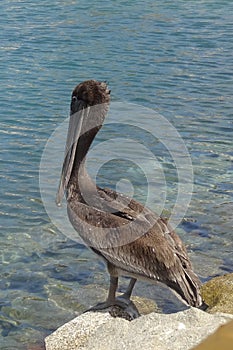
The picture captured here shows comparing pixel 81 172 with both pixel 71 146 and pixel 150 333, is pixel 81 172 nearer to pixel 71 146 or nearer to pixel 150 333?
pixel 71 146

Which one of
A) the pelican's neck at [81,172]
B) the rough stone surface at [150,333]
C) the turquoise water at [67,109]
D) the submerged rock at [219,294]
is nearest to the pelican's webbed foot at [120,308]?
the rough stone surface at [150,333]

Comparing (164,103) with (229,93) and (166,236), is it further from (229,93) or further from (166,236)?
(166,236)

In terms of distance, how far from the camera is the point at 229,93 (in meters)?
12.5

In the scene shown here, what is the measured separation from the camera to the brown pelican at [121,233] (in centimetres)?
488

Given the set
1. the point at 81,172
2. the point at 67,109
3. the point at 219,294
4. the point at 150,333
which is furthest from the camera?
the point at 67,109

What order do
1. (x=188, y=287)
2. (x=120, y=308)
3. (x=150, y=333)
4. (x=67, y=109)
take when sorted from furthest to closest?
(x=67, y=109) < (x=120, y=308) < (x=188, y=287) < (x=150, y=333)

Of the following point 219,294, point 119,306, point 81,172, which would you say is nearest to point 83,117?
point 81,172

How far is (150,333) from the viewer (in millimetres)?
4055

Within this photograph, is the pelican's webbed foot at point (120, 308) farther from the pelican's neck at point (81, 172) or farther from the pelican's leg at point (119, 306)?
the pelican's neck at point (81, 172)

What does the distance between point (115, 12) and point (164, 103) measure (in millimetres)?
8285

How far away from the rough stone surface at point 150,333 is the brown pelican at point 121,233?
54cm

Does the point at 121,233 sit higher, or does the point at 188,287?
the point at 121,233

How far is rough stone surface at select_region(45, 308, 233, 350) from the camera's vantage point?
3896 mm

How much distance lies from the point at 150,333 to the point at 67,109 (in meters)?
7.69
